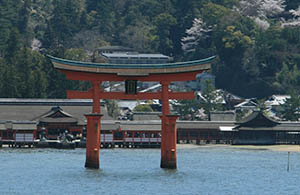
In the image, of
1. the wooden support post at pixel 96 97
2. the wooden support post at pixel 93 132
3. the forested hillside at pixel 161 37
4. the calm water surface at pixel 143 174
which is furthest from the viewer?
the forested hillside at pixel 161 37

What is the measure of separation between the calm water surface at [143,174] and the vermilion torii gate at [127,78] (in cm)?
156

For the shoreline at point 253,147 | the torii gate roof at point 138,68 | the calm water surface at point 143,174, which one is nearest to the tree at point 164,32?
the shoreline at point 253,147

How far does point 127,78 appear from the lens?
219 ft

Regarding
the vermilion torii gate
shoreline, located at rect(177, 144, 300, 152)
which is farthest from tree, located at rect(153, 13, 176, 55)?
the vermilion torii gate

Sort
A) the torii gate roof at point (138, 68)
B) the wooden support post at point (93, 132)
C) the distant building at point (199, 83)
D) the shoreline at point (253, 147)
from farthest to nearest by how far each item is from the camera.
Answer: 1. the distant building at point (199, 83)
2. the shoreline at point (253, 147)
3. the torii gate roof at point (138, 68)
4. the wooden support post at point (93, 132)

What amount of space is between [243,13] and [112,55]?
26.8 metres

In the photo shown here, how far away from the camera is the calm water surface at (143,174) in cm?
5838

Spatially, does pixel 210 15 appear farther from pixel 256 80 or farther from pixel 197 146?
pixel 197 146

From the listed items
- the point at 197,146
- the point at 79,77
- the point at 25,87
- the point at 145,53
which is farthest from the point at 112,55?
the point at 79,77

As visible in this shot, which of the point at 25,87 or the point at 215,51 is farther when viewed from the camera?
the point at 215,51

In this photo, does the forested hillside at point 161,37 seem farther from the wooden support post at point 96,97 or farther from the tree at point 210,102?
the wooden support post at point 96,97

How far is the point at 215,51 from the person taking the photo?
501 feet

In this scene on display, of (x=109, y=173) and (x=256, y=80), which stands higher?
(x=256, y=80)

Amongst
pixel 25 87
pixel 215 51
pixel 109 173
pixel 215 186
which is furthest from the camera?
pixel 215 51
